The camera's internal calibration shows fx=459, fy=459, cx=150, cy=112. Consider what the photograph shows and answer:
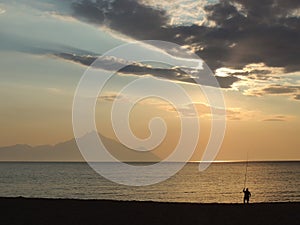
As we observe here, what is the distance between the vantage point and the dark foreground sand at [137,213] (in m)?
19.8

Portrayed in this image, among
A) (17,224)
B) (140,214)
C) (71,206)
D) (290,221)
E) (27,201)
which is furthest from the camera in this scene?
(27,201)

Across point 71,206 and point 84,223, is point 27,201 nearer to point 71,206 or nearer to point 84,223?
point 71,206

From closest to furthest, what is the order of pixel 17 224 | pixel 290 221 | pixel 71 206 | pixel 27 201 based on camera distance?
1. pixel 17 224
2. pixel 290 221
3. pixel 71 206
4. pixel 27 201

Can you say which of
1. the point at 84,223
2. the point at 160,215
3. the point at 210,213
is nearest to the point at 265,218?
the point at 210,213

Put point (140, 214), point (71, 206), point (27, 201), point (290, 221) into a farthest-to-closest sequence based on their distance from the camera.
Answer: point (27, 201) → point (71, 206) → point (140, 214) → point (290, 221)

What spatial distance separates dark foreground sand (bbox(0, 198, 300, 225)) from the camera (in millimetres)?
19828

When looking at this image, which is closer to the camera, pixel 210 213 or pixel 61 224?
pixel 61 224

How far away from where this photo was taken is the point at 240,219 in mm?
20500

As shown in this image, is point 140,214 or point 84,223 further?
point 140,214

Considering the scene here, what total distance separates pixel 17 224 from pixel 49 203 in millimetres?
5663

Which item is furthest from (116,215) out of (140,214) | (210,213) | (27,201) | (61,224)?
(27,201)

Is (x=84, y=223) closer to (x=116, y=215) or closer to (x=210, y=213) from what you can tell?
(x=116, y=215)

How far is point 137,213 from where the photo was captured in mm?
21688

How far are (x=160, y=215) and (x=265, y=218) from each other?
4.76m
